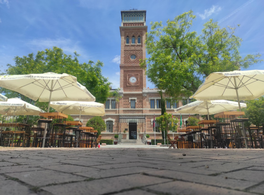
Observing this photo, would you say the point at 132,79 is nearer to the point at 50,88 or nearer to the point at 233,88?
the point at 50,88

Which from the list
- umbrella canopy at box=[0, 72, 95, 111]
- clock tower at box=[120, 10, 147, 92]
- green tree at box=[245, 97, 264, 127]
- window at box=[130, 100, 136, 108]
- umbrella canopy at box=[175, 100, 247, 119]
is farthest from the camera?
clock tower at box=[120, 10, 147, 92]

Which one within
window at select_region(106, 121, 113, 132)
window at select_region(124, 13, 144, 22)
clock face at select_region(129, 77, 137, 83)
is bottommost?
window at select_region(106, 121, 113, 132)

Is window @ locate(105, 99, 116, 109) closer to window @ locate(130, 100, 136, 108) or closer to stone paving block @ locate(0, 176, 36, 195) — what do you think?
window @ locate(130, 100, 136, 108)

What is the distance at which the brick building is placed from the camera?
25.2 meters

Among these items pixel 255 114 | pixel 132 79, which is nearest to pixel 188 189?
pixel 255 114

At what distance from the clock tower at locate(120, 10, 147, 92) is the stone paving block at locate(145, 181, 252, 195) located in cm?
2582

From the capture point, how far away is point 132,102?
26500 millimetres

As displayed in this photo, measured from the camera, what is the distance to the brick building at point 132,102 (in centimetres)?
2525

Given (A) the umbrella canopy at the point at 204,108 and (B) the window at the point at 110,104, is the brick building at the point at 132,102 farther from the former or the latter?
(A) the umbrella canopy at the point at 204,108

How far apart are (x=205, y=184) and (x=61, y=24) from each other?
10.4 meters

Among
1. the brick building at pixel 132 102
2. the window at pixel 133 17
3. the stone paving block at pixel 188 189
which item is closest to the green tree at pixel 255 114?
the brick building at pixel 132 102

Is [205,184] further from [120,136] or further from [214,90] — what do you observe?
[120,136]

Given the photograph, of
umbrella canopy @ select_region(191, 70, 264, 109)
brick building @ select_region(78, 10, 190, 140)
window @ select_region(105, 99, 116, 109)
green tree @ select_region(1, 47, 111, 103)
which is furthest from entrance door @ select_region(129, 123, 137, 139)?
umbrella canopy @ select_region(191, 70, 264, 109)

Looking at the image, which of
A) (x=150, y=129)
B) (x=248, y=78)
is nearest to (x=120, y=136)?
(x=150, y=129)
